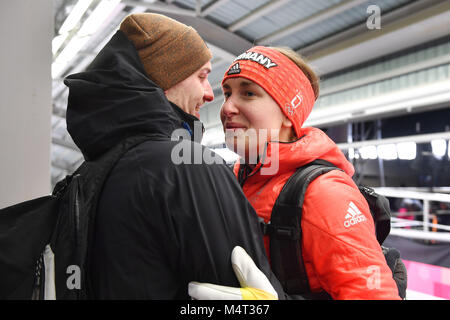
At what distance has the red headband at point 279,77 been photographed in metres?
1.35

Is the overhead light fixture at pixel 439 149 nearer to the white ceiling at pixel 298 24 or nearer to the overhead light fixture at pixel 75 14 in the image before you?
the white ceiling at pixel 298 24

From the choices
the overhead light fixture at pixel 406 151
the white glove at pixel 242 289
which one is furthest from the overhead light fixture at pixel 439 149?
the white glove at pixel 242 289

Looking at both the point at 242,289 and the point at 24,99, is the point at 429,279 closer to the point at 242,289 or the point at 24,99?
the point at 242,289

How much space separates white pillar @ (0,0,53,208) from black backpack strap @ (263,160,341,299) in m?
1.27

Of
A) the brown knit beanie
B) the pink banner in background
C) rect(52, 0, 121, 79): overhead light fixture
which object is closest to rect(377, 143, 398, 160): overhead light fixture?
the pink banner in background

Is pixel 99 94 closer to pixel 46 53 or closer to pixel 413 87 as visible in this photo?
pixel 46 53

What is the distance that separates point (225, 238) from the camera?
0.77 meters

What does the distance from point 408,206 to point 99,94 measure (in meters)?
9.47

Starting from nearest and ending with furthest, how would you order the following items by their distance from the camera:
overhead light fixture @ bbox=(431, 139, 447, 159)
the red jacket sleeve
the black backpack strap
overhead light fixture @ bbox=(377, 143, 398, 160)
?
the red jacket sleeve < the black backpack strap < overhead light fixture @ bbox=(431, 139, 447, 159) < overhead light fixture @ bbox=(377, 143, 398, 160)

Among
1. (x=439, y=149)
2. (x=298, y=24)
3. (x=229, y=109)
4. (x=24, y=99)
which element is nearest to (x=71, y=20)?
(x=24, y=99)

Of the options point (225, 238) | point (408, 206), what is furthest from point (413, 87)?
point (225, 238)

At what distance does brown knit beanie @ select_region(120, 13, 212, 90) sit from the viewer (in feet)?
3.32

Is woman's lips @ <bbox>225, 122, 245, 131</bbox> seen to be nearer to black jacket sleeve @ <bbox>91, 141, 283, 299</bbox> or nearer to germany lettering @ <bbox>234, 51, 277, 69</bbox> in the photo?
germany lettering @ <bbox>234, 51, 277, 69</bbox>

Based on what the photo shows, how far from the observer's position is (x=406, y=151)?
1161cm
